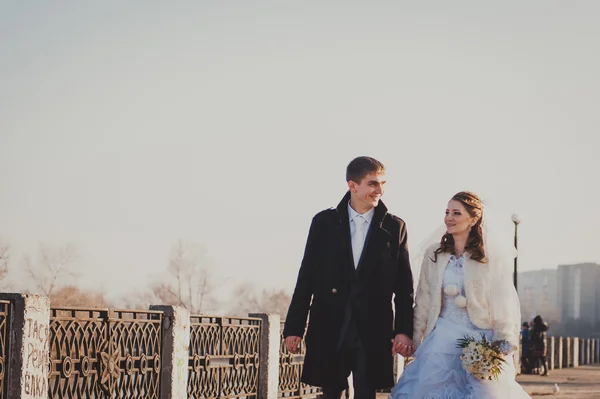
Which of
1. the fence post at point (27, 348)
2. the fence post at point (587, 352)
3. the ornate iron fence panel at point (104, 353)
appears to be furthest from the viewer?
the fence post at point (587, 352)

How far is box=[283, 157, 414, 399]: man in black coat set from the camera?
7562mm

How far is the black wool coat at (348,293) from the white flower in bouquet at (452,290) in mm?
353

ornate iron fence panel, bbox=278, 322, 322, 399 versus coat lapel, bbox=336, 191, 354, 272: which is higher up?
coat lapel, bbox=336, 191, 354, 272

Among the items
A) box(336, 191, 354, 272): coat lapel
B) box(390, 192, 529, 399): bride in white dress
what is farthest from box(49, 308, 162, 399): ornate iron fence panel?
box(390, 192, 529, 399): bride in white dress

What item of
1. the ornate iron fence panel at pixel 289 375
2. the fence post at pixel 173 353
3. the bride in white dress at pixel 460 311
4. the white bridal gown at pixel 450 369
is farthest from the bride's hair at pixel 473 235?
the ornate iron fence panel at pixel 289 375

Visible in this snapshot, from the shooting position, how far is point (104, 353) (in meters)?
11.0

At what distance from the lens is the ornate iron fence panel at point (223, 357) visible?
13547 millimetres

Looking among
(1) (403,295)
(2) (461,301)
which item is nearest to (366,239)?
(1) (403,295)

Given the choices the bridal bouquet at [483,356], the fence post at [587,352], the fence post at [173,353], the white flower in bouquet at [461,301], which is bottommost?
the fence post at [587,352]

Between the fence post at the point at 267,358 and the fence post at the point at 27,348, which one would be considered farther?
the fence post at the point at 267,358

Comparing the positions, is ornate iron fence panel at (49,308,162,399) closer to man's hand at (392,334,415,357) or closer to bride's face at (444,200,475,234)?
man's hand at (392,334,415,357)

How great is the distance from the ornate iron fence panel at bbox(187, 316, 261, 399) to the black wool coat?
5883 mm

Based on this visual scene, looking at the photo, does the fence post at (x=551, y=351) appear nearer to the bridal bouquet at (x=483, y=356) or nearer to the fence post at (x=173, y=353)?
the fence post at (x=173, y=353)

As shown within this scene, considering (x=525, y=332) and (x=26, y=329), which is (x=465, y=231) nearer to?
(x=26, y=329)
